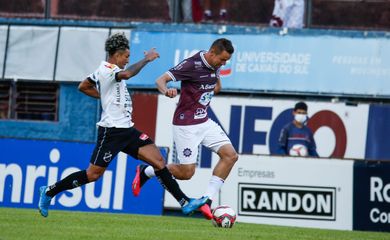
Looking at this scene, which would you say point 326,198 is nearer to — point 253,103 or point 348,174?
point 348,174

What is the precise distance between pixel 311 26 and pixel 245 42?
142cm

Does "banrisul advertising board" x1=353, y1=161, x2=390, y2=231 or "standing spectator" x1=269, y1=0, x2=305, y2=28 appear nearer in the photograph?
"banrisul advertising board" x1=353, y1=161, x2=390, y2=231

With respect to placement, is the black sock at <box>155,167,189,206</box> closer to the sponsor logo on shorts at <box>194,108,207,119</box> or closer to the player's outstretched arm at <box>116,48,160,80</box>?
the sponsor logo on shorts at <box>194,108,207,119</box>

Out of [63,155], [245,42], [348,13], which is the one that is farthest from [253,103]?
[63,155]

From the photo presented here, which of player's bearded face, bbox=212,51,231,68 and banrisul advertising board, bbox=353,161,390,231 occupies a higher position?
player's bearded face, bbox=212,51,231,68

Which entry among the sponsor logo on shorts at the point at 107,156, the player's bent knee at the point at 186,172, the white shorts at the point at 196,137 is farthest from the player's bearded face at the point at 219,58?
the sponsor logo on shorts at the point at 107,156

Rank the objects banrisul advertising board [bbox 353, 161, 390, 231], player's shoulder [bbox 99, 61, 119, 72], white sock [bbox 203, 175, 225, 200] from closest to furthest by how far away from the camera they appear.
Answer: player's shoulder [bbox 99, 61, 119, 72] < white sock [bbox 203, 175, 225, 200] < banrisul advertising board [bbox 353, 161, 390, 231]

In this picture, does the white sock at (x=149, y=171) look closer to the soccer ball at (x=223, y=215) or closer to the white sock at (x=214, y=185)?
the white sock at (x=214, y=185)

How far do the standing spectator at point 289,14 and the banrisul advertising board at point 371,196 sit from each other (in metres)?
5.03

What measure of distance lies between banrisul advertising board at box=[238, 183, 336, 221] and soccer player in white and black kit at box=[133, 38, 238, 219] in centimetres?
331

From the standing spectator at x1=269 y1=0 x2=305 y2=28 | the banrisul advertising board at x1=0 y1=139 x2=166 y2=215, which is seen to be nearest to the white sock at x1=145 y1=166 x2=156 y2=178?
the banrisul advertising board at x1=0 y1=139 x2=166 y2=215

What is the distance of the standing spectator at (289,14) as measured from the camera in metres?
21.2

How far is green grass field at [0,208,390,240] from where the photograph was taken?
→ 11.4m

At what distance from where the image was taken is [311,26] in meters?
21.3
